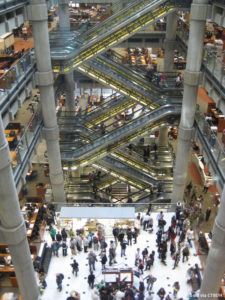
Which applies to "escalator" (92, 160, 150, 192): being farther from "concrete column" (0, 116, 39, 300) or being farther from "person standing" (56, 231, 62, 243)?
"concrete column" (0, 116, 39, 300)

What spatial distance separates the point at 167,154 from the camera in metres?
27.2

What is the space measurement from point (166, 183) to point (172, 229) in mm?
7134

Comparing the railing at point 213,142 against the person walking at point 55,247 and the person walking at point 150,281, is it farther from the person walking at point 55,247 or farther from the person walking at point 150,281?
the person walking at point 55,247

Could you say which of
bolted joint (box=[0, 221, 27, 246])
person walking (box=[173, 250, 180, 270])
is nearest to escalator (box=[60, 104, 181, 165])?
person walking (box=[173, 250, 180, 270])

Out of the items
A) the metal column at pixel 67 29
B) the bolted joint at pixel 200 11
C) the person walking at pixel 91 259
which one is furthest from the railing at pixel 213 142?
the metal column at pixel 67 29

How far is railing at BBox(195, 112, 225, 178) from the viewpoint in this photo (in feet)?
46.3

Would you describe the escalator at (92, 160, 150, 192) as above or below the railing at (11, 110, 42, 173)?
below

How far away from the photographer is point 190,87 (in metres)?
16.7

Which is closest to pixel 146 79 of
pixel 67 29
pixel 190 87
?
pixel 190 87

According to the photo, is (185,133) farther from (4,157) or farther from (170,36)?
(4,157)

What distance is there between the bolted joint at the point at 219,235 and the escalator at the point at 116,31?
10607mm

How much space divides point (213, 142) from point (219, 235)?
479 centimetres

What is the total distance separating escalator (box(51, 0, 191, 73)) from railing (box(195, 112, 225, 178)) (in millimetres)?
5572

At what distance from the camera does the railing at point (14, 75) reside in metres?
13.6
